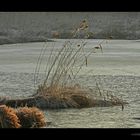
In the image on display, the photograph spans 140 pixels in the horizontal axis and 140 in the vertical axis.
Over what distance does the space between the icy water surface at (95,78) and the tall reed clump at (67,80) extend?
0.20ft

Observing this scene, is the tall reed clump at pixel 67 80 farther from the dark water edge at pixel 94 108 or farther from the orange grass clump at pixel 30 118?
the orange grass clump at pixel 30 118

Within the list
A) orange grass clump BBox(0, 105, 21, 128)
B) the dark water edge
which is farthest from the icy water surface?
orange grass clump BBox(0, 105, 21, 128)

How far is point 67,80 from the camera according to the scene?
15.3ft

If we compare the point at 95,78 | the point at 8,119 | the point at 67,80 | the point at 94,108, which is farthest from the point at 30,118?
the point at 95,78

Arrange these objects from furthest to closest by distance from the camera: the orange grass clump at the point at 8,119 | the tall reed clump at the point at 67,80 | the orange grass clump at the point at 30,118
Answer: the tall reed clump at the point at 67,80 < the orange grass clump at the point at 30,118 < the orange grass clump at the point at 8,119

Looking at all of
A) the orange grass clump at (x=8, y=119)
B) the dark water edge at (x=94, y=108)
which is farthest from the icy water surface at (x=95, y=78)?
the orange grass clump at (x=8, y=119)

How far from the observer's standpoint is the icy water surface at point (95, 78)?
3965 mm

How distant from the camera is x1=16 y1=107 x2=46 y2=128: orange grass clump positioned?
380cm

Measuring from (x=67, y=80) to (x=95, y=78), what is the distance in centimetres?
39

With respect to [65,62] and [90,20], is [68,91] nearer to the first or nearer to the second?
[65,62]
